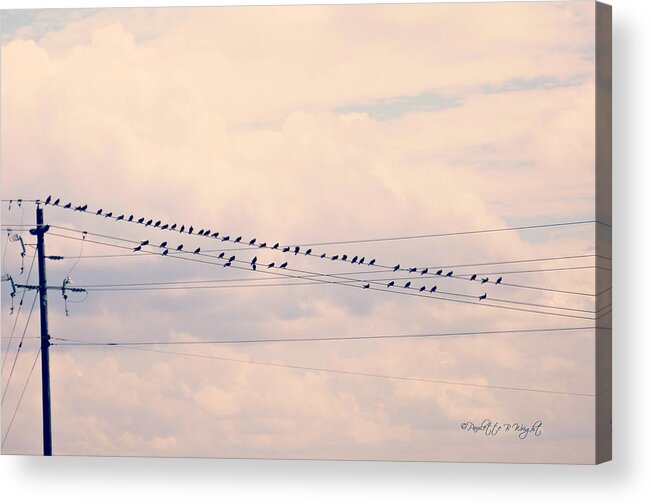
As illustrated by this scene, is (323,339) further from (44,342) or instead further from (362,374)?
(44,342)

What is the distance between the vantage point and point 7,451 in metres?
11.5

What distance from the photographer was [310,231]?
36.8 feet

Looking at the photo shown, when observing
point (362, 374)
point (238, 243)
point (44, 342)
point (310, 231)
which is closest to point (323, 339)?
point (362, 374)

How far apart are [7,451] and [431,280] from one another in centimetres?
356

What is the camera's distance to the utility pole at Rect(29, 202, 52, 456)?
11484 mm

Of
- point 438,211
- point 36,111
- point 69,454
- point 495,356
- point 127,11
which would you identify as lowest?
point 69,454

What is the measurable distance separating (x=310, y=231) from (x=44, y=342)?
226 cm

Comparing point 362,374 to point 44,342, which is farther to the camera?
point 44,342

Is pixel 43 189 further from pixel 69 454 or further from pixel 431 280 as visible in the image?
pixel 431 280

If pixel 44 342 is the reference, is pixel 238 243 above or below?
above

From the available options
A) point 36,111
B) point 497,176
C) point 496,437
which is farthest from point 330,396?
point 36,111
